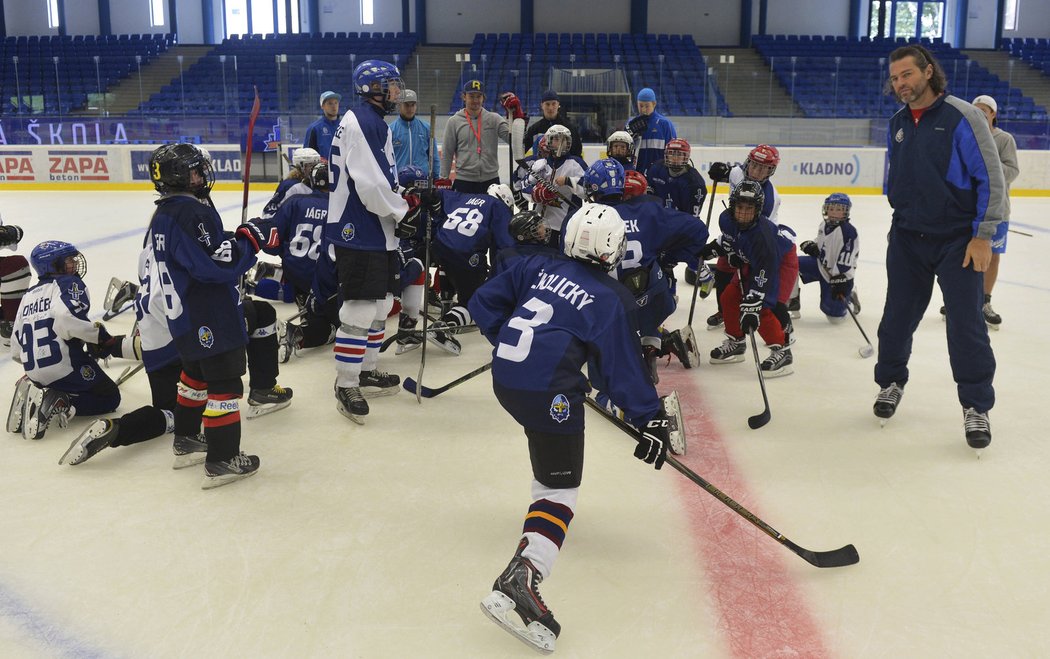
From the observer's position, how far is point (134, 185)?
42.8 ft

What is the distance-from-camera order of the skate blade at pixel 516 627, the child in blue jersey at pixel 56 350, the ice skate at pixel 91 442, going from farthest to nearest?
the child in blue jersey at pixel 56 350 → the ice skate at pixel 91 442 → the skate blade at pixel 516 627

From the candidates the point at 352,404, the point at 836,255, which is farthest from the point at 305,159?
the point at 836,255

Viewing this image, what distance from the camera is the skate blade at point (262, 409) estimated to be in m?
3.77

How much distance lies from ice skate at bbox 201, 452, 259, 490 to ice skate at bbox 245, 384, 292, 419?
0.64m

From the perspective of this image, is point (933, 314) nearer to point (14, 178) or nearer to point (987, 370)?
point (987, 370)

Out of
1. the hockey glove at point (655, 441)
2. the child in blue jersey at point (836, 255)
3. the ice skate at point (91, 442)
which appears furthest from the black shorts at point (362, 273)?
the child in blue jersey at point (836, 255)

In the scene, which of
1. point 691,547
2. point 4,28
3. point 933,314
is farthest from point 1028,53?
point 4,28

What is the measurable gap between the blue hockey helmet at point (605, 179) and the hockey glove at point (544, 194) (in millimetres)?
975

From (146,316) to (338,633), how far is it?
1.53 metres

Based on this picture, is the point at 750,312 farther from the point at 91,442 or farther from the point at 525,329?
the point at 91,442

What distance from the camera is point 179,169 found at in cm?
287

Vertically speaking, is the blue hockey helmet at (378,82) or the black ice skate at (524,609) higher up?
the blue hockey helmet at (378,82)

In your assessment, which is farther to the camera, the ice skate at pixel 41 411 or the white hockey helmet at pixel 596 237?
the ice skate at pixel 41 411

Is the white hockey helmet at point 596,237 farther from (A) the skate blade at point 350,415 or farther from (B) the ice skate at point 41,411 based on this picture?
(B) the ice skate at point 41,411
